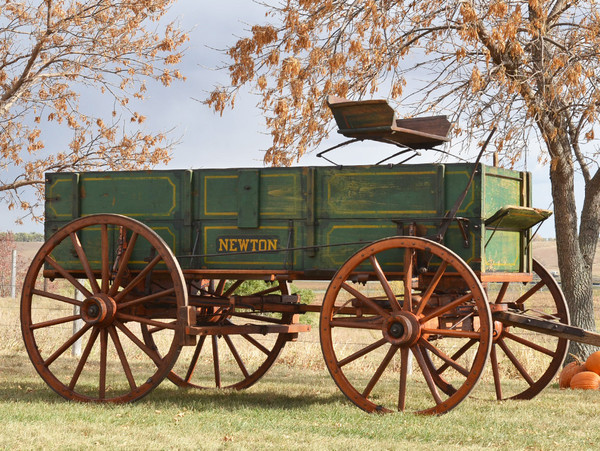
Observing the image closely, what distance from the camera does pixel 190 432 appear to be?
652cm

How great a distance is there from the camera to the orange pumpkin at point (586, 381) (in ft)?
32.5

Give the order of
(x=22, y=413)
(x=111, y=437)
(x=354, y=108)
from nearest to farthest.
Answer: (x=111, y=437), (x=22, y=413), (x=354, y=108)

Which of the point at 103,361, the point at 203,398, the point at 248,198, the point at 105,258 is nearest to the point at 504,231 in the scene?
the point at 248,198

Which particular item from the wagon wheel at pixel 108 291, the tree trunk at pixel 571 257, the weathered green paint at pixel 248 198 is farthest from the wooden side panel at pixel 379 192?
the tree trunk at pixel 571 257

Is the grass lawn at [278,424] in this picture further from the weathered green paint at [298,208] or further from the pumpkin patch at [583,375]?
the weathered green paint at [298,208]

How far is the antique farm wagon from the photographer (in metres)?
7.28

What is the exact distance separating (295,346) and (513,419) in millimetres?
7292

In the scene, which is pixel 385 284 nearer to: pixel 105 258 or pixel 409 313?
pixel 409 313

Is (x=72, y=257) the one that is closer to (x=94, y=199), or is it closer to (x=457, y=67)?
(x=94, y=199)

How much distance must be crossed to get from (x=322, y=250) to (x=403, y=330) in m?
1.26

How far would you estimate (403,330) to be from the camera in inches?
278

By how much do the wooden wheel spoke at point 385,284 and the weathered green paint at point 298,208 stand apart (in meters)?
0.43

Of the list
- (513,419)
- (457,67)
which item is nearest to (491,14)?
(457,67)

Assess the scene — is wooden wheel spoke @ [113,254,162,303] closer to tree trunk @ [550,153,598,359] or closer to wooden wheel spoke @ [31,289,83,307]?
wooden wheel spoke @ [31,289,83,307]
